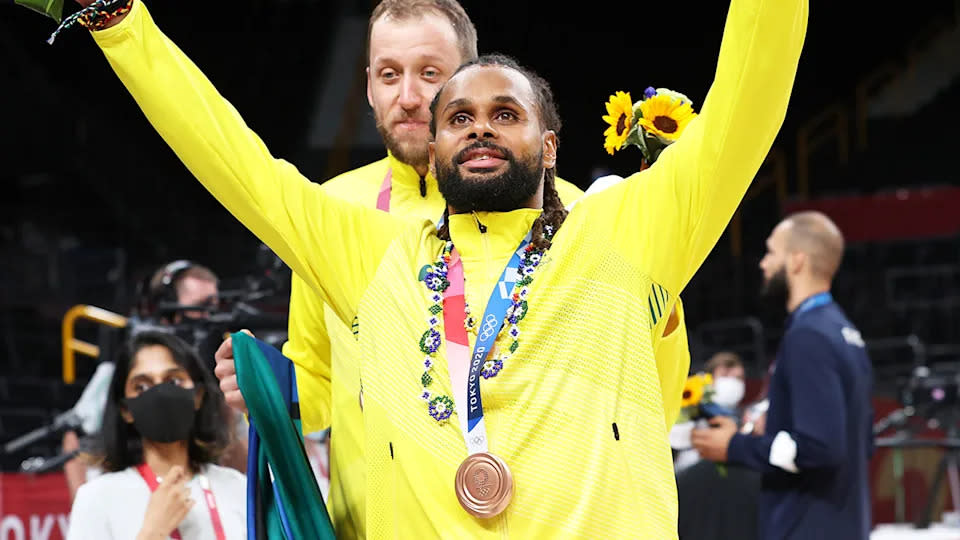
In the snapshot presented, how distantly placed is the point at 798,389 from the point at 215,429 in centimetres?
205

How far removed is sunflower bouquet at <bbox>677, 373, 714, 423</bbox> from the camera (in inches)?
199

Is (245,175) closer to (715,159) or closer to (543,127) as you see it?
(543,127)

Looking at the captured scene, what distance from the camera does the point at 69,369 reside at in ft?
30.9

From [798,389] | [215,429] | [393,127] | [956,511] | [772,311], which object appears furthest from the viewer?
[772,311]

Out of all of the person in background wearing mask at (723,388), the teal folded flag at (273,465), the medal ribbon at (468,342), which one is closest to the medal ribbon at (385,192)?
the teal folded flag at (273,465)

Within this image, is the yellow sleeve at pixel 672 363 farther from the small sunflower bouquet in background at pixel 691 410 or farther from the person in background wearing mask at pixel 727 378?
the person in background wearing mask at pixel 727 378

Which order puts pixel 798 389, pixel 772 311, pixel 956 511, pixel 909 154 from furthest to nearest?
pixel 909 154 < pixel 772 311 < pixel 956 511 < pixel 798 389

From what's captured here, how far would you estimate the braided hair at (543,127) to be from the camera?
8.01 ft

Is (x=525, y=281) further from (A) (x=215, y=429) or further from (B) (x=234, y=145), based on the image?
(A) (x=215, y=429)

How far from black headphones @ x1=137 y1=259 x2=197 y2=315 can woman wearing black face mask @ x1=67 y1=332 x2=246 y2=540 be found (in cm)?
160

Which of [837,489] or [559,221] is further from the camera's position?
[837,489]

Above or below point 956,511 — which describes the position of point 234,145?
above

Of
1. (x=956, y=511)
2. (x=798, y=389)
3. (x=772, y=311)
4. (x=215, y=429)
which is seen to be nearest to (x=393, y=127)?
(x=215, y=429)

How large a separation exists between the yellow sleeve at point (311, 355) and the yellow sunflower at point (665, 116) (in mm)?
860
